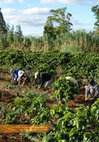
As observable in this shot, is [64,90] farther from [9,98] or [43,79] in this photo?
[43,79]

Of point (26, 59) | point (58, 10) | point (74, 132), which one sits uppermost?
point (58, 10)

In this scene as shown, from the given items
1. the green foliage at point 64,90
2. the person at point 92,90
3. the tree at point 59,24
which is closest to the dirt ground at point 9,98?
the person at point 92,90

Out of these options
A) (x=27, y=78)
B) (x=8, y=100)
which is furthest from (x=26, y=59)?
(x=8, y=100)

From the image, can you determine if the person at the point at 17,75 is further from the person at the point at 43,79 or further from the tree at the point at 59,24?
the tree at the point at 59,24

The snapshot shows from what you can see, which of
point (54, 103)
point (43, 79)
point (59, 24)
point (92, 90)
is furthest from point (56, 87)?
point (59, 24)

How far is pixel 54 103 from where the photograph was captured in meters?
5.32

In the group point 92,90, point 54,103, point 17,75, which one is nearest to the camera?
point 54,103

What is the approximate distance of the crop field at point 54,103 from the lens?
3096 millimetres

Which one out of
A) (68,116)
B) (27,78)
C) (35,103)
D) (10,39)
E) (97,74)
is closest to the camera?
(68,116)

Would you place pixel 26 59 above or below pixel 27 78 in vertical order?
above

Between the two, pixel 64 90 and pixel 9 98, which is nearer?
pixel 64 90

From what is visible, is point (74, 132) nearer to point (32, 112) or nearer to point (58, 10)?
point (32, 112)

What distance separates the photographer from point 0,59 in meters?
9.70

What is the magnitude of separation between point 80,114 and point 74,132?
1.11 feet
